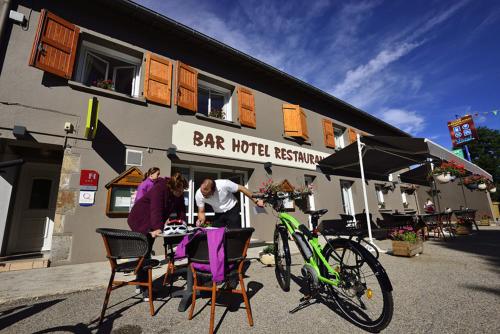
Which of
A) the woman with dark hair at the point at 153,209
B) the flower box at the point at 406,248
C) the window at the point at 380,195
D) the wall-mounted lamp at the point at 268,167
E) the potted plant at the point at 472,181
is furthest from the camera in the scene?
the window at the point at 380,195

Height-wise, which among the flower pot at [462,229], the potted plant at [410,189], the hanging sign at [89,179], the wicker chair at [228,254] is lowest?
the flower pot at [462,229]

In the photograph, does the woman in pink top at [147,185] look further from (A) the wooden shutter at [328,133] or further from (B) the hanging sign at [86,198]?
(A) the wooden shutter at [328,133]

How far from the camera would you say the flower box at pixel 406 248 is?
470 centimetres

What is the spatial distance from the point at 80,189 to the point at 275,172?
538 cm

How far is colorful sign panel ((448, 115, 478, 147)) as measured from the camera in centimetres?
2241

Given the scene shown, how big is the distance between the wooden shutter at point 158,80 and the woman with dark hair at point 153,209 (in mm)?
3698

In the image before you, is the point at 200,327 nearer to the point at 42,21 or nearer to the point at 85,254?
the point at 85,254

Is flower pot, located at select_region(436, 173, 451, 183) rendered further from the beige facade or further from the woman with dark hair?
the woman with dark hair

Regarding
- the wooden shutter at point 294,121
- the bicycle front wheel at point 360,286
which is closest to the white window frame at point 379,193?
the wooden shutter at point 294,121

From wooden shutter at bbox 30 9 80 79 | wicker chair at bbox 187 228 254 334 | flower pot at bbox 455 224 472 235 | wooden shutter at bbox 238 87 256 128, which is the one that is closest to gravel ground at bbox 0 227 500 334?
wicker chair at bbox 187 228 254 334

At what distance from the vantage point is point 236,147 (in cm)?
714

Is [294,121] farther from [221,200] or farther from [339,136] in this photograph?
[221,200]

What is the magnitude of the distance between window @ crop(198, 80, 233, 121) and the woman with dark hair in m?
4.59

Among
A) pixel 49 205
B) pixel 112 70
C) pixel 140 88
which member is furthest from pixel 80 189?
pixel 112 70
